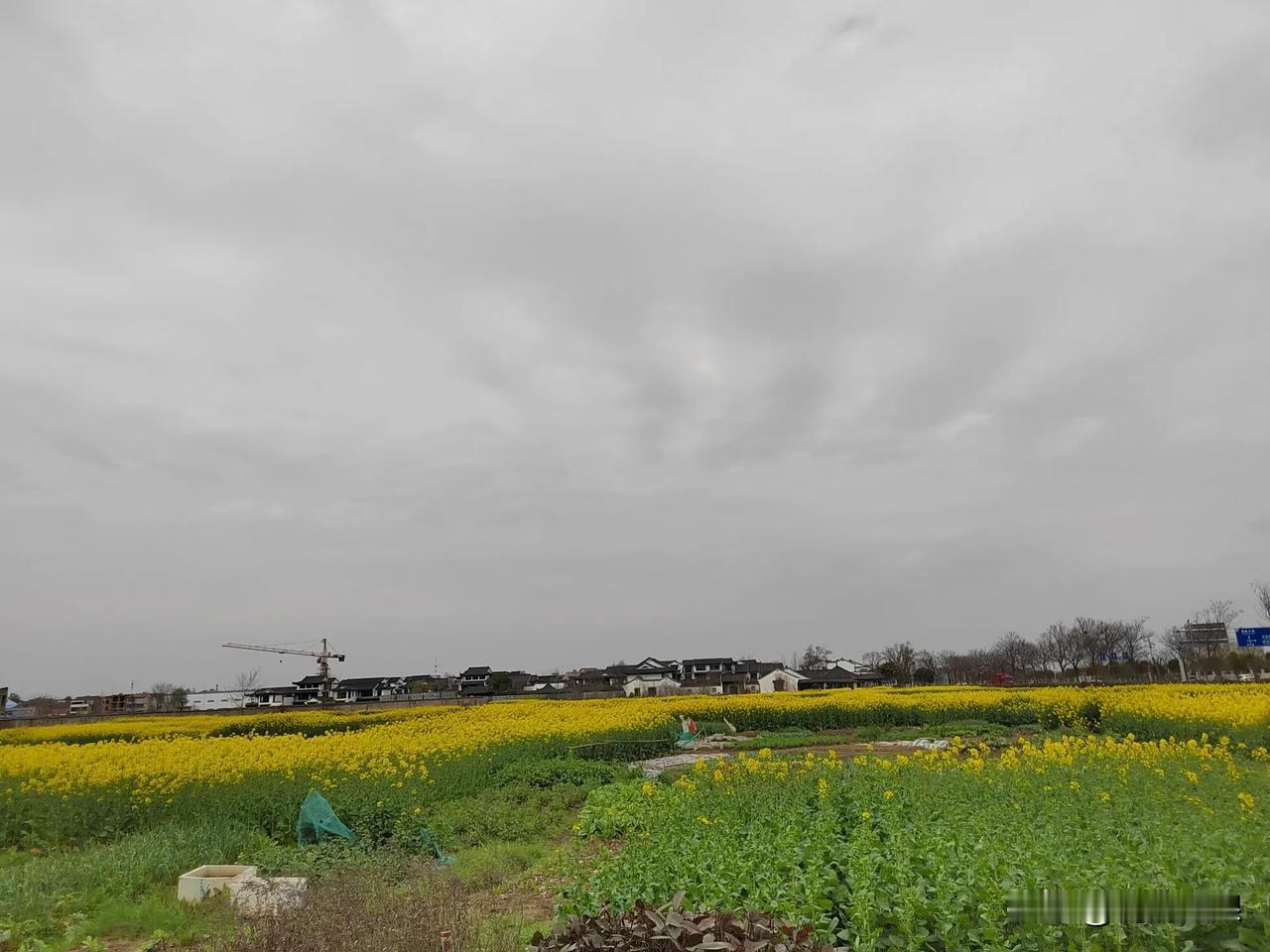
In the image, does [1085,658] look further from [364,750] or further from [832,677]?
[364,750]

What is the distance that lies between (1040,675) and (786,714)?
4855 cm

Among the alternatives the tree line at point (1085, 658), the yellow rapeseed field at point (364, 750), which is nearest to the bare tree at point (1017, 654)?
the tree line at point (1085, 658)

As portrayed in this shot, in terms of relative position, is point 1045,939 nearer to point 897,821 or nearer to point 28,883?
point 897,821

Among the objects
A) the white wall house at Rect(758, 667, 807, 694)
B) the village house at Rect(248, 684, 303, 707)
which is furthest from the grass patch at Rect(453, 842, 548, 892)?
the village house at Rect(248, 684, 303, 707)

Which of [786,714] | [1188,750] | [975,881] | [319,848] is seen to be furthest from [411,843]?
[786,714]

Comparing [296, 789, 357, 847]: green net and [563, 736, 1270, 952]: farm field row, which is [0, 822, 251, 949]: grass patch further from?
[563, 736, 1270, 952]: farm field row

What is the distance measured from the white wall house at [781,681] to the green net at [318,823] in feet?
212

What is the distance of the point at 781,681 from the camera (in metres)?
73.2

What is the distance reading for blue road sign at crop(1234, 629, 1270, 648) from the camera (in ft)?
170

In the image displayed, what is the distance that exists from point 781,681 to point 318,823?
224 ft

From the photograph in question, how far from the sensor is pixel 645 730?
21.2 meters

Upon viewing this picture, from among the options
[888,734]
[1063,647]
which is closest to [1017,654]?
[1063,647]

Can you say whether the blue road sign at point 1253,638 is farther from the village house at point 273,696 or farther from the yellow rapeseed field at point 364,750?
the village house at point 273,696

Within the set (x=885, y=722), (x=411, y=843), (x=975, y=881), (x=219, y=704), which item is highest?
(x=975, y=881)
